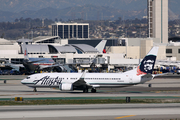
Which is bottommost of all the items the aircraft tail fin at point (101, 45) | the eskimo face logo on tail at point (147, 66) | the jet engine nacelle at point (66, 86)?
the jet engine nacelle at point (66, 86)

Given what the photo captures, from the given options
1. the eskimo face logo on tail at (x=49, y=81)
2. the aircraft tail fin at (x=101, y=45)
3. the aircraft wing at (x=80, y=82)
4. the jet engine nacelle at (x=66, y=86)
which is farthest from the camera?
the aircraft tail fin at (x=101, y=45)

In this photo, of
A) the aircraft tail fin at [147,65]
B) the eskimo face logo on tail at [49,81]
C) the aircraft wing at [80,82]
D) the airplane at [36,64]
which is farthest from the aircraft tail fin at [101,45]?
the eskimo face logo on tail at [49,81]

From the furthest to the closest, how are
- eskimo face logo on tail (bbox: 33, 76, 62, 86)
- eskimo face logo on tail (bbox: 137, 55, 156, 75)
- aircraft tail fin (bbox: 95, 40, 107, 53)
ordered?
1. aircraft tail fin (bbox: 95, 40, 107, 53)
2. eskimo face logo on tail (bbox: 137, 55, 156, 75)
3. eskimo face logo on tail (bbox: 33, 76, 62, 86)

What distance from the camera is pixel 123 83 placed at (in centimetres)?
5512

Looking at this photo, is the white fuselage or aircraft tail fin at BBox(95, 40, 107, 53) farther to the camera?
aircraft tail fin at BBox(95, 40, 107, 53)

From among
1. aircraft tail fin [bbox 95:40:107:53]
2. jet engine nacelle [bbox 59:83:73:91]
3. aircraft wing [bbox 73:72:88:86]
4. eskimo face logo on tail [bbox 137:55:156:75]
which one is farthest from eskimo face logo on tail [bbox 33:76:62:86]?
aircraft tail fin [bbox 95:40:107:53]

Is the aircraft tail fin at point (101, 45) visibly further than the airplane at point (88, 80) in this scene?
Yes

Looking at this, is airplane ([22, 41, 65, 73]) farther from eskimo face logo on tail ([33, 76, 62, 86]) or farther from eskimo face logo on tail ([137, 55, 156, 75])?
eskimo face logo on tail ([137, 55, 156, 75])

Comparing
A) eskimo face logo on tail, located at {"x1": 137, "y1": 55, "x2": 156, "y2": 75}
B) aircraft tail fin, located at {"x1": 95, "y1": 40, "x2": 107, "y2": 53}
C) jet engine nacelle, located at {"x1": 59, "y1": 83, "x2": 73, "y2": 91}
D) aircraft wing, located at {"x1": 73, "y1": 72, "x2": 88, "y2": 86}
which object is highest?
aircraft tail fin, located at {"x1": 95, "y1": 40, "x2": 107, "y2": 53}

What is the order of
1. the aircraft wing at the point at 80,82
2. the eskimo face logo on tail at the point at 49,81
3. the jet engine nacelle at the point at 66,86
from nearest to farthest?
the jet engine nacelle at the point at 66,86, the aircraft wing at the point at 80,82, the eskimo face logo on tail at the point at 49,81

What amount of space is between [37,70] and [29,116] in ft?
268

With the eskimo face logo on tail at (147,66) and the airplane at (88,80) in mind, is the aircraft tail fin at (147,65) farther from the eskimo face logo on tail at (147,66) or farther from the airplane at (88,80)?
the airplane at (88,80)

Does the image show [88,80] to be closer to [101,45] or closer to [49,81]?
[49,81]

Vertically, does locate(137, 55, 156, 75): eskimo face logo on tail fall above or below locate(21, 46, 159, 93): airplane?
above
